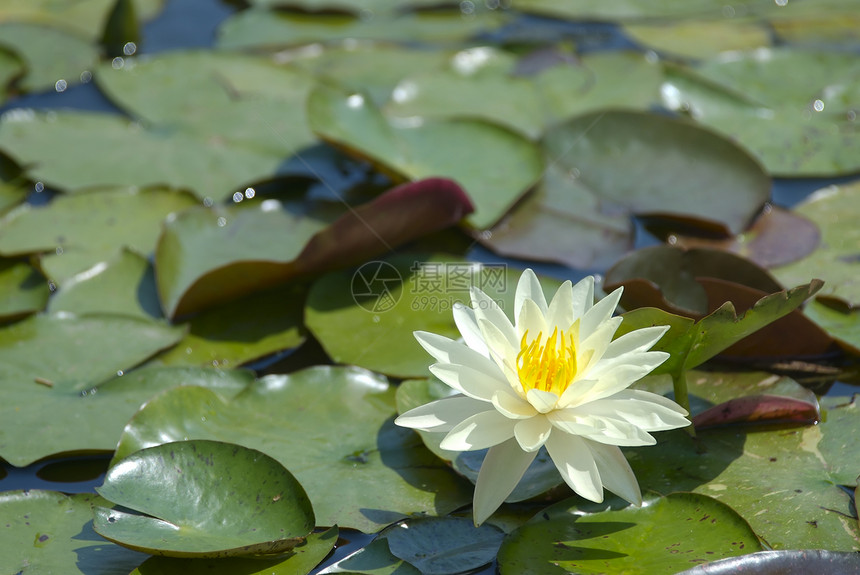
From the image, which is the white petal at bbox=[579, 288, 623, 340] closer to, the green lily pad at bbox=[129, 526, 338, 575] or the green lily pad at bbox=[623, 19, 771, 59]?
the green lily pad at bbox=[129, 526, 338, 575]

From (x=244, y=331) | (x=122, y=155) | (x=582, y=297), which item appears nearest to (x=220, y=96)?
(x=122, y=155)

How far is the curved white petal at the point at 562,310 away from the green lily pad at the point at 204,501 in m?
0.58

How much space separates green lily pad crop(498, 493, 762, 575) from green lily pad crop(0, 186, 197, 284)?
4.99 feet

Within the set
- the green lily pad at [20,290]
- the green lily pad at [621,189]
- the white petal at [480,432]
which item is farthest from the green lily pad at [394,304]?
the green lily pad at [20,290]

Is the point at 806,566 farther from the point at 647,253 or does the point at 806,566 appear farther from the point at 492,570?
the point at 647,253

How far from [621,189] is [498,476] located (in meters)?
1.38

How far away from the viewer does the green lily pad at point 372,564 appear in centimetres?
132

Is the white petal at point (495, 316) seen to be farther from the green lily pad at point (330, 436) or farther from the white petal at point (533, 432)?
the green lily pad at point (330, 436)

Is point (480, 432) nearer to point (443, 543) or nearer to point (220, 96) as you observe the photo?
point (443, 543)

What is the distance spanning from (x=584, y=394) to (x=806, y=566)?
0.46m

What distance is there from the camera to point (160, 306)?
6.79 ft

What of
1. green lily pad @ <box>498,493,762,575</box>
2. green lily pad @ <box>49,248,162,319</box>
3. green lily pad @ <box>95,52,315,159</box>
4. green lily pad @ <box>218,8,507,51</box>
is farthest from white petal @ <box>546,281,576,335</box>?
green lily pad @ <box>218,8,507,51</box>

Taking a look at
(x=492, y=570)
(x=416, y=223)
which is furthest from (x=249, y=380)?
(x=492, y=570)

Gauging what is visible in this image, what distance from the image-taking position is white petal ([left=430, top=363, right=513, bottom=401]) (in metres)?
1.24
